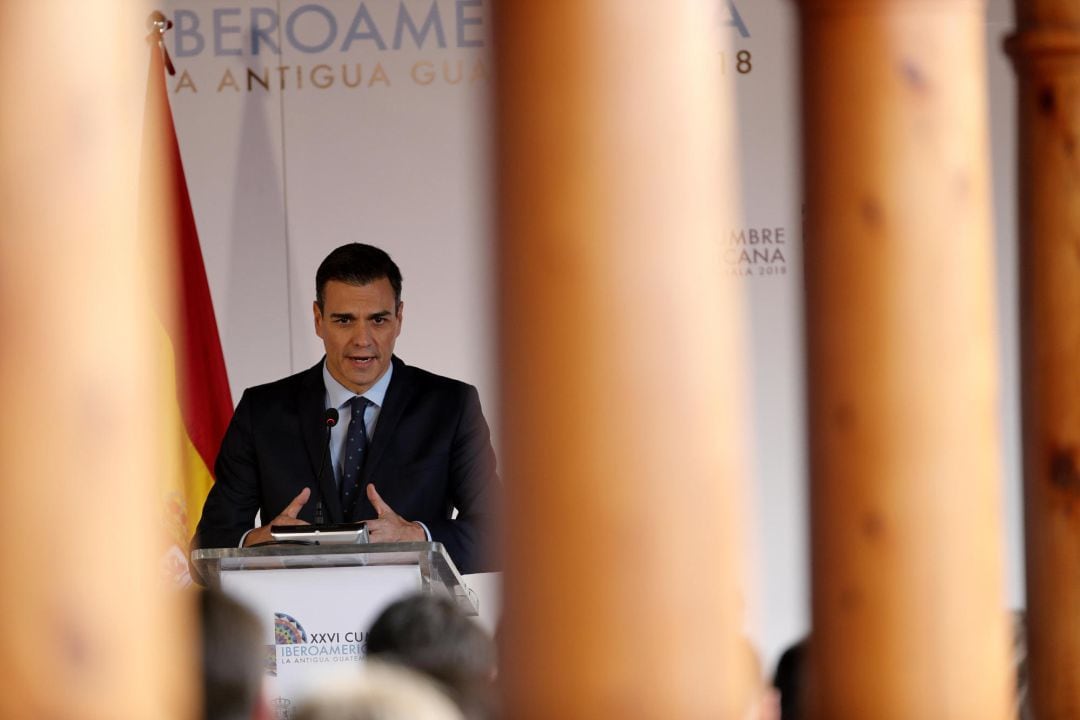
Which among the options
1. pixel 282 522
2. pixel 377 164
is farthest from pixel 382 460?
pixel 377 164

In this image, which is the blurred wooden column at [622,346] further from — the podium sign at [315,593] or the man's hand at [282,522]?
the man's hand at [282,522]

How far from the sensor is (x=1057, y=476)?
9.86 feet

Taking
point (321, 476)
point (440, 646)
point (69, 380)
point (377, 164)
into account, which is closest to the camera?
point (69, 380)

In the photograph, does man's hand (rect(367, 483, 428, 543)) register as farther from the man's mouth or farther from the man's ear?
the man's ear

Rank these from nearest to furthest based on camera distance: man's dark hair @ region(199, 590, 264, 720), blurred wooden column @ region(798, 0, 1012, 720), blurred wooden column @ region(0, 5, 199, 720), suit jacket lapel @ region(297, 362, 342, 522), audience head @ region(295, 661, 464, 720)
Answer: blurred wooden column @ region(0, 5, 199, 720)
audience head @ region(295, 661, 464, 720)
blurred wooden column @ region(798, 0, 1012, 720)
man's dark hair @ region(199, 590, 264, 720)
suit jacket lapel @ region(297, 362, 342, 522)

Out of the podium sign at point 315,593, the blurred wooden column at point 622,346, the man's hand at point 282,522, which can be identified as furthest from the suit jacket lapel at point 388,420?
the blurred wooden column at point 622,346

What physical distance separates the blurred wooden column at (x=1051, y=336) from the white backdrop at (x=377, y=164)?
4.92 meters

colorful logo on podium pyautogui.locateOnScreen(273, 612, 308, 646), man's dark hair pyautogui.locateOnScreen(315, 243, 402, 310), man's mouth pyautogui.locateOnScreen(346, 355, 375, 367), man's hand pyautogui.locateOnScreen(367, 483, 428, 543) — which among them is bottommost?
colorful logo on podium pyautogui.locateOnScreen(273, 612, 308, 646)

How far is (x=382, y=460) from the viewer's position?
704cm

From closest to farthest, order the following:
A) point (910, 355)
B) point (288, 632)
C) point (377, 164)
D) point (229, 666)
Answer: point (910, 355) → point (229, 666) → point (288, 632) → point (377, 164)

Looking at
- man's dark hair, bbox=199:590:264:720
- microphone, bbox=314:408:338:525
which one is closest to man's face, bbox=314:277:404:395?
microphone, bbox=314:408:338:525

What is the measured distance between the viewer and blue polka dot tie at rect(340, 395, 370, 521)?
707cm

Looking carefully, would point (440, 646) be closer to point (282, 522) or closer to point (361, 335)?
point (282, 522)

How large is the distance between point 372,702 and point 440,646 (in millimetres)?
1290
